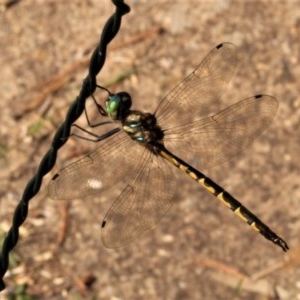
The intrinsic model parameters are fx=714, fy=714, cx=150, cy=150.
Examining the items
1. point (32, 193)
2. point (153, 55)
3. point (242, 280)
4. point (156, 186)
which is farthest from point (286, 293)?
point (32, 193)

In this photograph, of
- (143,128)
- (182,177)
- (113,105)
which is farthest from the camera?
(182,177)

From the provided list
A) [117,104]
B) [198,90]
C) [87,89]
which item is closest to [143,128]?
[117,104]

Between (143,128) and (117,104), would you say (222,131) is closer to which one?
(143,128)

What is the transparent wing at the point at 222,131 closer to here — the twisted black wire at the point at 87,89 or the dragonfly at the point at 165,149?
the dragonfly at the point at 165,149

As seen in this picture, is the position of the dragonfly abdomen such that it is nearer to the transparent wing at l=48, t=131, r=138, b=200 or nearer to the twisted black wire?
the transparent wing at l=48, t=131, r=138, b=200

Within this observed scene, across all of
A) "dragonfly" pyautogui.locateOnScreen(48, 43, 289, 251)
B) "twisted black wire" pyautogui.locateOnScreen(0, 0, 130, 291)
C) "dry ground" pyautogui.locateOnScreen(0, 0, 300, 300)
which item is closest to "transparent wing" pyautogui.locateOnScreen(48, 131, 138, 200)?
"dragonfly" pyautogui.locateOnScreen(48, 43, 289, 251)

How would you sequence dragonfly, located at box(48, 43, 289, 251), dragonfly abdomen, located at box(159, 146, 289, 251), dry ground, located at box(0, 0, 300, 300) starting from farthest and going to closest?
dry ground, located at box(0, 0, 300, 300)
dragonfly abdomen, located at box(159, 146, 289, 251)
dragonfly, located at box(48, 43, 289, 251)
